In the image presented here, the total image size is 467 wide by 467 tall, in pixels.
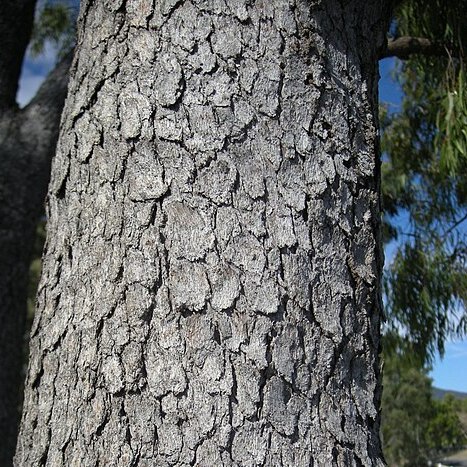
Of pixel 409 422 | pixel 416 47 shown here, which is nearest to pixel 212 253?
pixel 416 47

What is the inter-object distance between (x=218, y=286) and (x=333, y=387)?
0.20 m

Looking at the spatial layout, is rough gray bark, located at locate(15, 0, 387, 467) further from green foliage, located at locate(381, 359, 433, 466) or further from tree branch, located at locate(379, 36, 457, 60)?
green foliage, located at locate(381, 359, 433, 466)

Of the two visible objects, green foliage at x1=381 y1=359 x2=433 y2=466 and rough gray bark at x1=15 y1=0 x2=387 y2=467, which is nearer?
rough gray bark at x1=15 y1=0 x2=387 y2=467

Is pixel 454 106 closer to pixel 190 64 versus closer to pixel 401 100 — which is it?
pixel 190 64

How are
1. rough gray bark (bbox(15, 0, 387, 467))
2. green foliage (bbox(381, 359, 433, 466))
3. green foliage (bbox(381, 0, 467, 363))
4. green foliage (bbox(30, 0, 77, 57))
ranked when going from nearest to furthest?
1. rough gray bark (bbox(15, 0, 387, 467))
2. green foliage (bbox(381, 0, 467, 363))
3. green foliage (bbox(30, 0, 77, 57))
4. green foliage (bbox(381, 359, 433, 466))

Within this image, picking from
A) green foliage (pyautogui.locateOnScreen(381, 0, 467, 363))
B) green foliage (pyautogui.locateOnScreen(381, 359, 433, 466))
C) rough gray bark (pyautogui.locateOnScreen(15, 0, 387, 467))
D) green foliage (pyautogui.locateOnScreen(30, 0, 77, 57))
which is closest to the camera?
rough gray bark (pyautogui.locateOnScreen(15, 0, 387, 467))

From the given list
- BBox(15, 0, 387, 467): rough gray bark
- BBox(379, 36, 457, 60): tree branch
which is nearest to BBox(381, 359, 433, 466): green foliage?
BBox(379, 36, 457, 60): tree branch

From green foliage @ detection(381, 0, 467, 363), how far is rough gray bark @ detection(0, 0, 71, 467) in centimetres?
174

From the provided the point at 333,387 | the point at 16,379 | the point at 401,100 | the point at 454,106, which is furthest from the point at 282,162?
the point at 401,100

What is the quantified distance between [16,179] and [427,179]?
10.5 feet

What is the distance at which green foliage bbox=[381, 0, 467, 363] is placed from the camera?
272 centimetres

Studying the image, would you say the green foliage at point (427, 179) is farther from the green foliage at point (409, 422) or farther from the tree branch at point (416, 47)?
the green foliage at point (409, 422)

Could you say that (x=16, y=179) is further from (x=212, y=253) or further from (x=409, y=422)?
(x=409, y=422)

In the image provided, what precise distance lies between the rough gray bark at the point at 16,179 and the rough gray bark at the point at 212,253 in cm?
189
